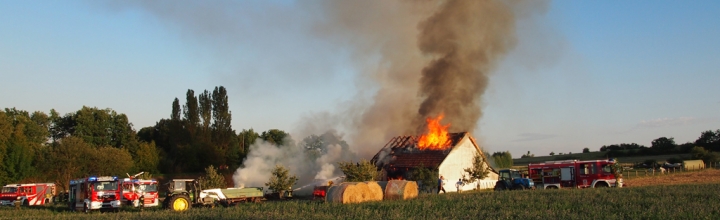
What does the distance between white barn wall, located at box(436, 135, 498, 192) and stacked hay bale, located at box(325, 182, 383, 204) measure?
657 inches

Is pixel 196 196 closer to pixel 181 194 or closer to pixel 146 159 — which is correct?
pixel 181 194

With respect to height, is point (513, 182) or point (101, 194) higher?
point (101, 194)

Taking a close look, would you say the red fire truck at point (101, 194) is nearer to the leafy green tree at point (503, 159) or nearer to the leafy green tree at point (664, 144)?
the leafy green tree at point (503, 159)

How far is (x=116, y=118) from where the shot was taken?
94.4 metres

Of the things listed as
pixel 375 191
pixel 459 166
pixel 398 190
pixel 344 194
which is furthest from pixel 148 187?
pixel 459 166

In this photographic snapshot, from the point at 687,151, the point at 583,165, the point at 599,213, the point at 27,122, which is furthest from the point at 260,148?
the point at 687,151

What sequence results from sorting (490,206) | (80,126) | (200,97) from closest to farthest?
1. (490,206)
2. (200,97)
3. (80,126)

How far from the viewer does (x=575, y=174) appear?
1510 inches

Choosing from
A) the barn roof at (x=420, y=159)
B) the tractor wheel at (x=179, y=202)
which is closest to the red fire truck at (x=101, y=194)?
the tractor wheel at (x=179, y=202)

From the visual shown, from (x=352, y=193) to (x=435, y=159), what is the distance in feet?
63.3

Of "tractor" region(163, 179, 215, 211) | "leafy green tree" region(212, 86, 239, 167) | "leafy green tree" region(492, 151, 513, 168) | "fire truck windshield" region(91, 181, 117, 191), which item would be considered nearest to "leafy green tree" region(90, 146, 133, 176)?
"leafy green tree" region(212, 86, 239, 167)

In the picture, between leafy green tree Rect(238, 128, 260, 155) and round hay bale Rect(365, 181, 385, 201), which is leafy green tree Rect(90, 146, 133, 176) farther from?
round hay bale Rect(365, 181, 385, 201)

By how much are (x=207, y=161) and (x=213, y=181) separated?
1351 inches

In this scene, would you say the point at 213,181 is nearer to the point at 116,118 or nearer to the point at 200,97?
the point at 200,97
